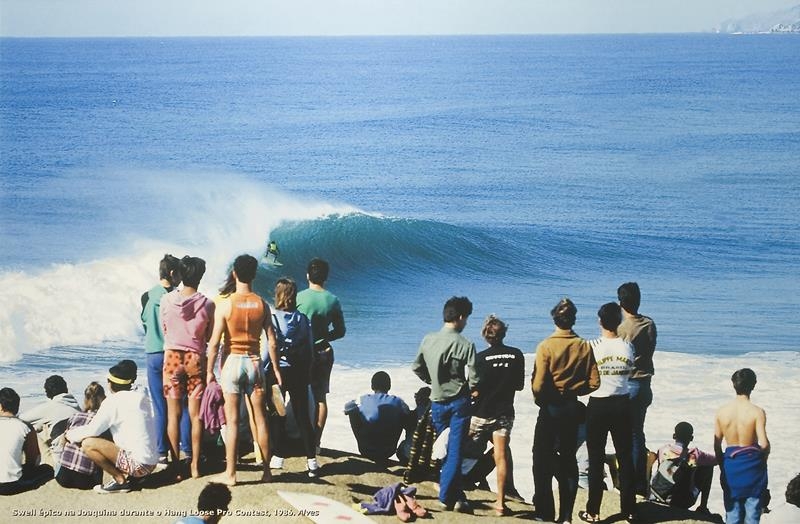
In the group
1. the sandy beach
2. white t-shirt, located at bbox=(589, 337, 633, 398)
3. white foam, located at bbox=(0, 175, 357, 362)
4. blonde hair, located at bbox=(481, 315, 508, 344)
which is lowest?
the sandy beach

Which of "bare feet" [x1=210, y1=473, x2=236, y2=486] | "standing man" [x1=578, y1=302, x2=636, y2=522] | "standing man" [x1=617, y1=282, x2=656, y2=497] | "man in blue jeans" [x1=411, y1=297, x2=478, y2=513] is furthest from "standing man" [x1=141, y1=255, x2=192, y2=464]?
"standing man" [x1=617, y1=282, x2=656, y2=497]

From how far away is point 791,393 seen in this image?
49.2ft

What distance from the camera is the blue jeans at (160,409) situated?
6984 mm

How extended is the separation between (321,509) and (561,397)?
1.60m

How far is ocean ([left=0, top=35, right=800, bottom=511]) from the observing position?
59.4 feet

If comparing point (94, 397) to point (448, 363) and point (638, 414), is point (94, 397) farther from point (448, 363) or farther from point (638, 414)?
point (638, 414)

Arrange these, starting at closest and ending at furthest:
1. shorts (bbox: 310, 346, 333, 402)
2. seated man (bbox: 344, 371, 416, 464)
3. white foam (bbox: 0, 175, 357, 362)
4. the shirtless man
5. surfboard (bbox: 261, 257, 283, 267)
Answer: the shirtless man, shorts (bbox: 310, 346, 333, 402), seated man (bbox: 344, 371, 416, 464), white foam (bbox: 0, 175, 357, 362), surfboard (bbox: 261, 257, 283, 267)

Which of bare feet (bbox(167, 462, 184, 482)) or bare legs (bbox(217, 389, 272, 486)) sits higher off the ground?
bare legs (bbox(217, 389, 272, 486))

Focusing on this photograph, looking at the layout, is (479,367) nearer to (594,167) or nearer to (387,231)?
(387,231)

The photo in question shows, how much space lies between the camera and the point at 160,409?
706 cm

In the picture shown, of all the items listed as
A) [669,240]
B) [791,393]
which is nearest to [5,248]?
[669,240]

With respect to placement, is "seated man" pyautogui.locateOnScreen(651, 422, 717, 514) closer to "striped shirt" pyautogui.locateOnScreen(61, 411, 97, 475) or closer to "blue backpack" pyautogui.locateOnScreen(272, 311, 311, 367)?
"blue backpack" pyautogui.locateOnScreen(272, 311, 311, 367)

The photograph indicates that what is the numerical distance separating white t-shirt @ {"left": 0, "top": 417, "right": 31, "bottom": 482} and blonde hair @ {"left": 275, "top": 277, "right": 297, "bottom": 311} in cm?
177

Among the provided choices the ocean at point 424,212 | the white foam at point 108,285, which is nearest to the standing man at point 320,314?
the ocean at point 424,212
